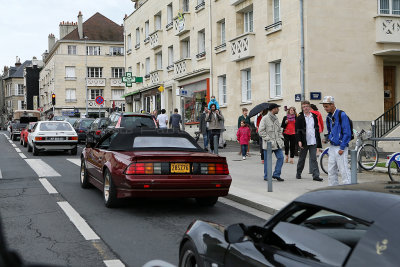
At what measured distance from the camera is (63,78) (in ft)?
237

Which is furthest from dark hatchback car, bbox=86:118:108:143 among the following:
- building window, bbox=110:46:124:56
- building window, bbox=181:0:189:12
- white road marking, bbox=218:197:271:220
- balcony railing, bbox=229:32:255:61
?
building window, bbox=110:46:124:56

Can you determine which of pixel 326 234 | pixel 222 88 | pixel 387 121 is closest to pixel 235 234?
pixel 326 234

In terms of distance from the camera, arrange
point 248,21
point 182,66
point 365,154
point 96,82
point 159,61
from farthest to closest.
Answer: point 96,82, point 159,61, point 182,66, point 248,21, point 365,154

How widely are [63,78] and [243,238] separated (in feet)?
238

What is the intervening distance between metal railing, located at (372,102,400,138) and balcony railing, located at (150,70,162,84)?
68.4 ft

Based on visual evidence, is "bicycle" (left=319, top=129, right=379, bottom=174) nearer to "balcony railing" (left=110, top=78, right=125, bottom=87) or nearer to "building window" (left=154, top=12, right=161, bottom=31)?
"building window" (left=154, top=12, right=161, bottom=31)

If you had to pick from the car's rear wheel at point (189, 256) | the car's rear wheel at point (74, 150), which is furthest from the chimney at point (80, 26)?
the car's rear wheel at point (189, 256)

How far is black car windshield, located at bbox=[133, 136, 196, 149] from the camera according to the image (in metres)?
8.62

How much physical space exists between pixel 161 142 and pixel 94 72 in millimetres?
66622

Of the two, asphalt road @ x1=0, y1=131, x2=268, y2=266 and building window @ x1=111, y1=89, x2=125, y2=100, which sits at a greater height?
building window @ x1=111, y1=89, x2=125, y2=100

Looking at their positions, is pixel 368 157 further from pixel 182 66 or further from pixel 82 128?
pixel 182 66

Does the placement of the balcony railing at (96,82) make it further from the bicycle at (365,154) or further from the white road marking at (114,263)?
the white road marking at (114,263)

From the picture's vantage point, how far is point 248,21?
25.7 metres

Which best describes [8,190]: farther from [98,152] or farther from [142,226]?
[142,226]
